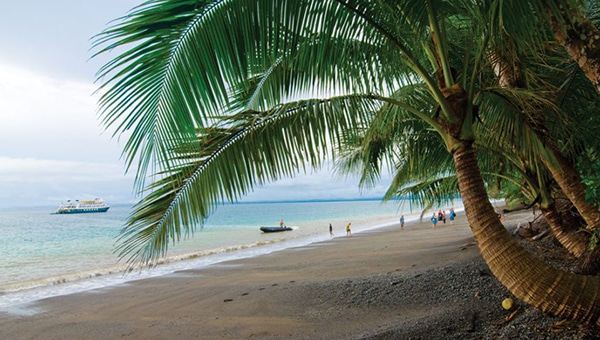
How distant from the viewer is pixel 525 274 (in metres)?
2.84

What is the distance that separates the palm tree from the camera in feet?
7.29

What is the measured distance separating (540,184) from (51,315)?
1031 centimetres

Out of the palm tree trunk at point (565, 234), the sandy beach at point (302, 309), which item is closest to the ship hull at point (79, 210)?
the sandy beach at point (302, 309)

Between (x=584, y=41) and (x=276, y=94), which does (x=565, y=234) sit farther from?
(x=276, y=94)

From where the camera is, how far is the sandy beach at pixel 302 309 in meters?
4.30

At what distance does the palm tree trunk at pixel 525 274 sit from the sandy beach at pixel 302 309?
9.0 inches

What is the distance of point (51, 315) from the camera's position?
950 centimetres

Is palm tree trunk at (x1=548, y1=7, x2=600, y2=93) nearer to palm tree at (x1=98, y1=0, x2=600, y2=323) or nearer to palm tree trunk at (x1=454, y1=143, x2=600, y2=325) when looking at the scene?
palm tree at (x1=98, y1=0, x2=600, y2=323)

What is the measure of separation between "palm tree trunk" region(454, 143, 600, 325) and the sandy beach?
23cm

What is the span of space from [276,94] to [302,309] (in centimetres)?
485

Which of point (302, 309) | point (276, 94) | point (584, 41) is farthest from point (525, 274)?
point (302, 309)

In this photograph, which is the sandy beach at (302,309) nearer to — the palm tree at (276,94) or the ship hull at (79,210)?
the palm tree at (276,94)

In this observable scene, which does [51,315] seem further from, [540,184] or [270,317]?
[540,184]

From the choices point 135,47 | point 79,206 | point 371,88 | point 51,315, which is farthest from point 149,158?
point 79,206
